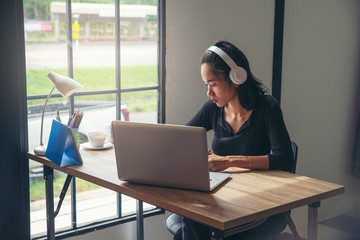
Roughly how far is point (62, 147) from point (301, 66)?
2.05 meters

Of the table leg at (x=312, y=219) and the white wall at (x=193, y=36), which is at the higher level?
the white wall at (x=193, y=36)

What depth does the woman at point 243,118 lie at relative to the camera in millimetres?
2100

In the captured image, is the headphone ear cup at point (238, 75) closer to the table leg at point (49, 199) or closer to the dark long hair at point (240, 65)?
the dark long hair at point (240, 65)

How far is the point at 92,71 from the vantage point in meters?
2.66

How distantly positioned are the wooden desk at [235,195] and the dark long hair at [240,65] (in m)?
0.44

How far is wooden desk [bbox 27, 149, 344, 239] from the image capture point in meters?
1.55

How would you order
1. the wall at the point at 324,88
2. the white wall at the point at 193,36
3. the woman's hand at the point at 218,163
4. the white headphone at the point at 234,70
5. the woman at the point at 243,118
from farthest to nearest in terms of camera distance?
the wall at the point at 324,88
the white wall at the point at 193,36
the white headphone at the point at 234,70
the woman at the point at 243,118
the woman's hand at the point at 218,163

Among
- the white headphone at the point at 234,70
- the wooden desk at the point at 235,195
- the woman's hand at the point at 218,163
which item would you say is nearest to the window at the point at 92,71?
the wooden desk at the point at 235,195

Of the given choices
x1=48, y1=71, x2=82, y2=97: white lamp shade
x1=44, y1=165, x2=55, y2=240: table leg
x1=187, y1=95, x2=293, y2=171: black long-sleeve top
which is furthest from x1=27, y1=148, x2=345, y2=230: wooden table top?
x1=48, y1=71, x2=82, y2=97: white lamp shade

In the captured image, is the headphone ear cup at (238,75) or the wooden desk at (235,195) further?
the headphone ear cup at (238,75)

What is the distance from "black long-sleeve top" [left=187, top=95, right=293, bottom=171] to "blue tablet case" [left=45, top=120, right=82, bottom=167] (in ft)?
2.34

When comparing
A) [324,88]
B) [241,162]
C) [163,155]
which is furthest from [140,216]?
[324,88]

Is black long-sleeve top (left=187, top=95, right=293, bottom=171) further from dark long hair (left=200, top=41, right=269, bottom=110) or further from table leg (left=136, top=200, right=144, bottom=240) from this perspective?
table leg (left=136, top=200, right=144, bottom=240)

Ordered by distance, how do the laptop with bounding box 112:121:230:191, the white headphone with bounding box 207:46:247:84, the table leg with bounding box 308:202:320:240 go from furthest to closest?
the white headphone with bounding box 207:46:247:84 → the table leg with bounding box 308:202:320:240 → the laptop with bounding box 112:121:230:191
